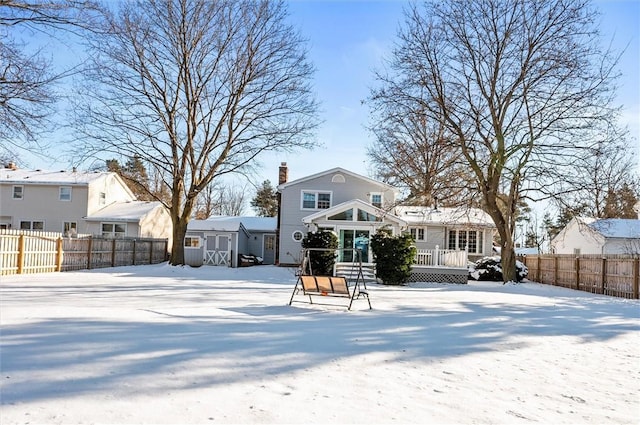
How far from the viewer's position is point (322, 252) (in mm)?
23156

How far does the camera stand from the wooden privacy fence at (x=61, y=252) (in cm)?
1747

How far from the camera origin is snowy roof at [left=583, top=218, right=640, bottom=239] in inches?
1130

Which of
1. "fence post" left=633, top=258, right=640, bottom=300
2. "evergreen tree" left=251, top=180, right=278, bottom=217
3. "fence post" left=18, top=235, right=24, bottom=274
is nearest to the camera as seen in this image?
"fence post" left=633, top=258, right=640, bottom=300

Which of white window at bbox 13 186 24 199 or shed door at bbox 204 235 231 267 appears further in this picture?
white window at bbox 13 186 24 199

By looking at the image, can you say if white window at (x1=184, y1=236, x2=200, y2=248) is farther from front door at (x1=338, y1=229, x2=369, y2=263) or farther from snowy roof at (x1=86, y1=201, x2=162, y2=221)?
front door at (x1=338, y1=229, x2=369, y2=263)

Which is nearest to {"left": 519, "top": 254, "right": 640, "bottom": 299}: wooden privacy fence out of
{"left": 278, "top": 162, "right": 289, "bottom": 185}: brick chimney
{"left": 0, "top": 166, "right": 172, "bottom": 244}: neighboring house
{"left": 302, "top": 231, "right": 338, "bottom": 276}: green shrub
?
{"left": 302, "top": 231, "right": 338, "bottom": 276}: green shrub

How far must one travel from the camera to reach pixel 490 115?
2334 centimetres

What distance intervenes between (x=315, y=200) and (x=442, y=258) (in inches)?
390

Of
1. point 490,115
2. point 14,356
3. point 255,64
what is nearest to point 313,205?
point 255,64

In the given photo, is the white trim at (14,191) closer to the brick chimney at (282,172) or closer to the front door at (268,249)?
the front door at (268,249)

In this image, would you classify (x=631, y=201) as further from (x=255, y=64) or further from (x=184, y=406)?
(x=184, y=406)

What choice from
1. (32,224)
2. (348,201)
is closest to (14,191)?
(32,224)

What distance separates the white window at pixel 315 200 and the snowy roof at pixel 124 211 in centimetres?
1217

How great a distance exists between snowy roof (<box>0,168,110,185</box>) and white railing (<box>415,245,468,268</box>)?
23.6 metres
